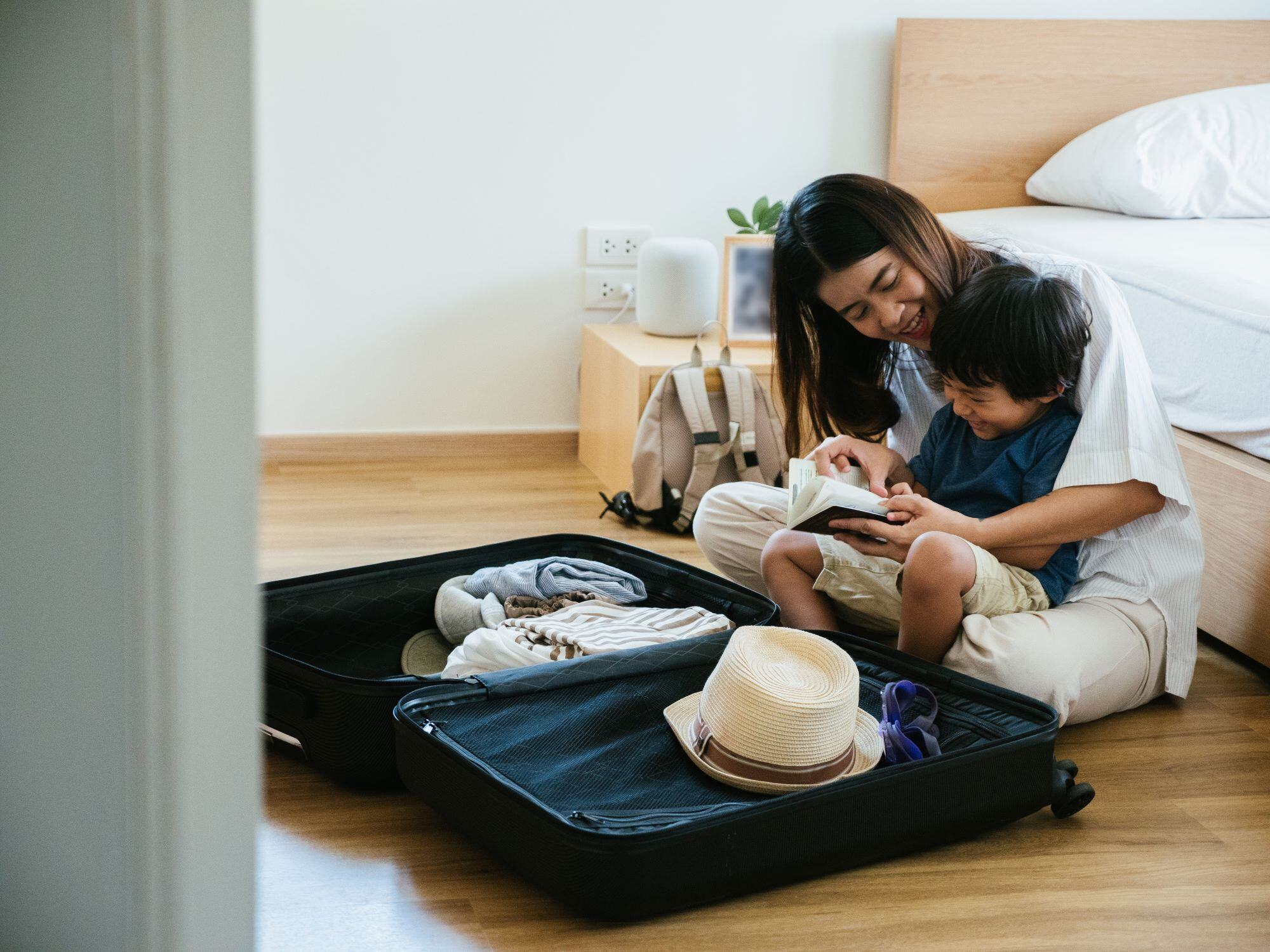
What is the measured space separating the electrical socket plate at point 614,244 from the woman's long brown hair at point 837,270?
1069mm

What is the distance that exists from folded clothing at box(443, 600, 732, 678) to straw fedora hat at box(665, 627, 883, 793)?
223 mm

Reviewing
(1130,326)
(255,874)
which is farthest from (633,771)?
(1130,326)

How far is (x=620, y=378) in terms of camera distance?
2.45 metres

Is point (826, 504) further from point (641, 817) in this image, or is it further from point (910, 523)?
point (641, 817)

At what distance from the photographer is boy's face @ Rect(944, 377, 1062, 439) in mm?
1462

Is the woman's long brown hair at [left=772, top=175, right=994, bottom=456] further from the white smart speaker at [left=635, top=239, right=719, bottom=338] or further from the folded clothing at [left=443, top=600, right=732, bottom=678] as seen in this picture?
the white smart speaker at [left=635, top=239, right=719, bottom=338]

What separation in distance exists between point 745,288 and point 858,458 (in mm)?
998

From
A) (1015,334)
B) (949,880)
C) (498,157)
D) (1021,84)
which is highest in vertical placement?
(1021,84)

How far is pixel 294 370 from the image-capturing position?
265 cm

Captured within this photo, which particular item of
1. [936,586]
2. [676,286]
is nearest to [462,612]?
[936,586]

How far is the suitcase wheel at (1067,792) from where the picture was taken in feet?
4.13

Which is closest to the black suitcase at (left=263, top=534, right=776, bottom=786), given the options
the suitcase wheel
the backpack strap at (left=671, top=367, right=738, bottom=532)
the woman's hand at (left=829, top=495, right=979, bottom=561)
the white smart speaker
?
the woman's hand at (left=829, top=495, right=979, bottom=561)

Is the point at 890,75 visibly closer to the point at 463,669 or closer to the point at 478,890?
the point at 463,669

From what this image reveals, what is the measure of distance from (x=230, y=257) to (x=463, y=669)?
37.4 inches
